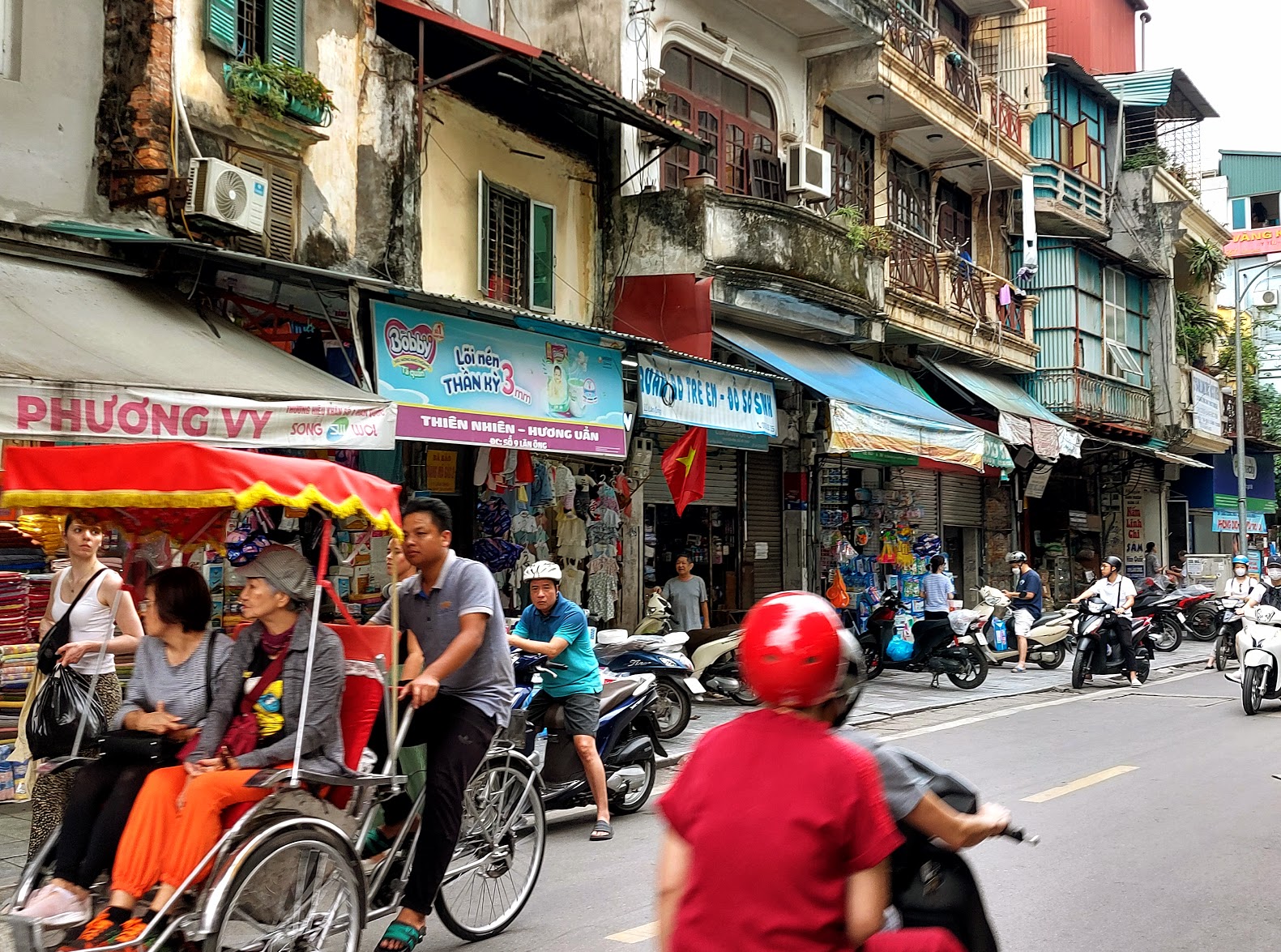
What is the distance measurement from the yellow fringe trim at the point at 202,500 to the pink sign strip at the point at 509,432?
17.5 ft

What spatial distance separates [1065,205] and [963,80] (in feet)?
15.1

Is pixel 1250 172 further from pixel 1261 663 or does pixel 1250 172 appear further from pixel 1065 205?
pixel 1261 663

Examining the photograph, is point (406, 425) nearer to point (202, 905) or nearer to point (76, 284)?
point (76, 284)

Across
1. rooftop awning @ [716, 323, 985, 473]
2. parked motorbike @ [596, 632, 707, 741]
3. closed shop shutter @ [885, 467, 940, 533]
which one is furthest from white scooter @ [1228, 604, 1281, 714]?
closed shop shutter @ [885, 467, 940, 533]

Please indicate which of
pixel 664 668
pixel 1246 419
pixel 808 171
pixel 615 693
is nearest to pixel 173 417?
pixel 615 693

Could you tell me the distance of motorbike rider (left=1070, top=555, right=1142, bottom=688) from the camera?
50.1 ft

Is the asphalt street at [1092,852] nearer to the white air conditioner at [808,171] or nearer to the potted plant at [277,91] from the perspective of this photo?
the potted plant at [277,91]

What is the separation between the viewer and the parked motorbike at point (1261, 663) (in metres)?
12.4

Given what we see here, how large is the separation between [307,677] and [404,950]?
1.09m

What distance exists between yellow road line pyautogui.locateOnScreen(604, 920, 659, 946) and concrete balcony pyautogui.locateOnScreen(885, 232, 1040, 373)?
13.9m

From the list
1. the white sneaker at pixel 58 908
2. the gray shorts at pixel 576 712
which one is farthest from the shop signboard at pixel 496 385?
the white sneaker at pixel 58 908

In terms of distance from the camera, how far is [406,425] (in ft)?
32.7

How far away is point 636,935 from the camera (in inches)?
210

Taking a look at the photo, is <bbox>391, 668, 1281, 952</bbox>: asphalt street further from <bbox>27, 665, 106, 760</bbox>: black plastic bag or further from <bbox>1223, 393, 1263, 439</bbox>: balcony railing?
<bbox>1223, 393, 1263, 439</bbox>: balcony railing
